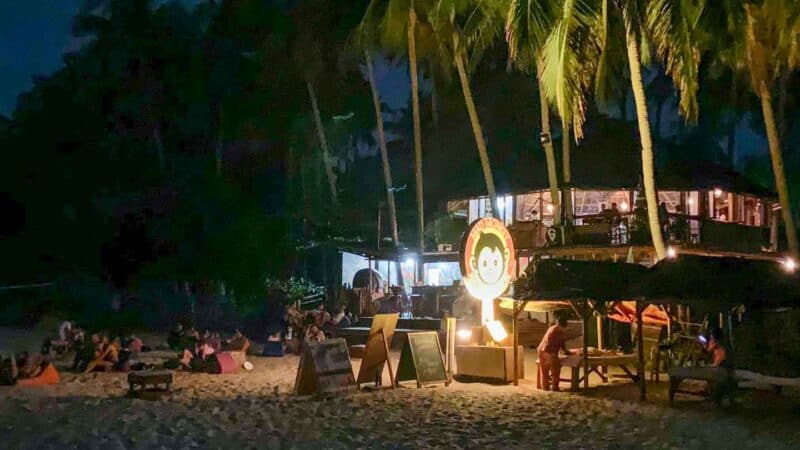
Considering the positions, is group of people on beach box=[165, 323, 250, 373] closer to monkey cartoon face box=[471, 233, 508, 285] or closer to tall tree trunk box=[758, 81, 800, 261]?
monkey cartoon face box=[471, 233, 508, 285]

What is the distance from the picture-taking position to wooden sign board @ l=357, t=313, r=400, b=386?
14.6 meters

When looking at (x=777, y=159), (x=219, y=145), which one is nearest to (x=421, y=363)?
(x=777, y=159)

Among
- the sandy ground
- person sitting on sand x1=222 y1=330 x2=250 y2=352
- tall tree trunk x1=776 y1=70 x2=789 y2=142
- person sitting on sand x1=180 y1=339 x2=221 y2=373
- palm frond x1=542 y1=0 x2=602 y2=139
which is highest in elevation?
tall tree trunk x1=776 y1=70 x2=789 y2=142

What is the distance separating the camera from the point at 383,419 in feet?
37.9

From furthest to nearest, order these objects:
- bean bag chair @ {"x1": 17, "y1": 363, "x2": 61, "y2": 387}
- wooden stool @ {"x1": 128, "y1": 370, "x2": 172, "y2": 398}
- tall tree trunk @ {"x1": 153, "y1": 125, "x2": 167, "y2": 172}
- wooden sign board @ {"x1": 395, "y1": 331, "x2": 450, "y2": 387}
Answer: tall tree trunk @ {"x1": 153, "y1": 125, "x2": 167, "y2": 172}, bean bag chair @ {"x1": 17, "y1": 363, "x2": 61, "y2": 387}, wooden sign board @ {"x1": 395, "y1": 331, "x2": 450, "y2": 387}, wooden stool @ {"x1": 128, "y1": 370, "x2": 172, "y2": 398}

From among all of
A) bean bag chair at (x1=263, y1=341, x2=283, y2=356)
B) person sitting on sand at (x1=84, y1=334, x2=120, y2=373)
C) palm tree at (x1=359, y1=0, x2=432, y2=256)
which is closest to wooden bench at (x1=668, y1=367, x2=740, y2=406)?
bean bag chair at (x1=263, y1=341, x2=283, y2=356)

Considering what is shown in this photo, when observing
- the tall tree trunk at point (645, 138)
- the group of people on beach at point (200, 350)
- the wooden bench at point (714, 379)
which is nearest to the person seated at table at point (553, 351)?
the wooden bench at point (714, 379)

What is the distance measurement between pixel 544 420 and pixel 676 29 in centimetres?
833

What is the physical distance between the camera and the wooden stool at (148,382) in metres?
13.8

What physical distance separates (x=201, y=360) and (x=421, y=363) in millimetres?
4796

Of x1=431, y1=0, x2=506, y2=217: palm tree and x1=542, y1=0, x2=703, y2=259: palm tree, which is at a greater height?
x1=431, y1=0, x2=506, y2=217: palm tree

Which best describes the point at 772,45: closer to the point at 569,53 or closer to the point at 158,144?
the point at 569,53

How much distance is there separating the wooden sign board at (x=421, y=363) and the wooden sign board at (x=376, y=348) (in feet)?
1.12

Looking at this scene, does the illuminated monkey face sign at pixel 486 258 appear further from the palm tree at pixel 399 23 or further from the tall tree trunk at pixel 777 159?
the palm tree at pixel 399 23
